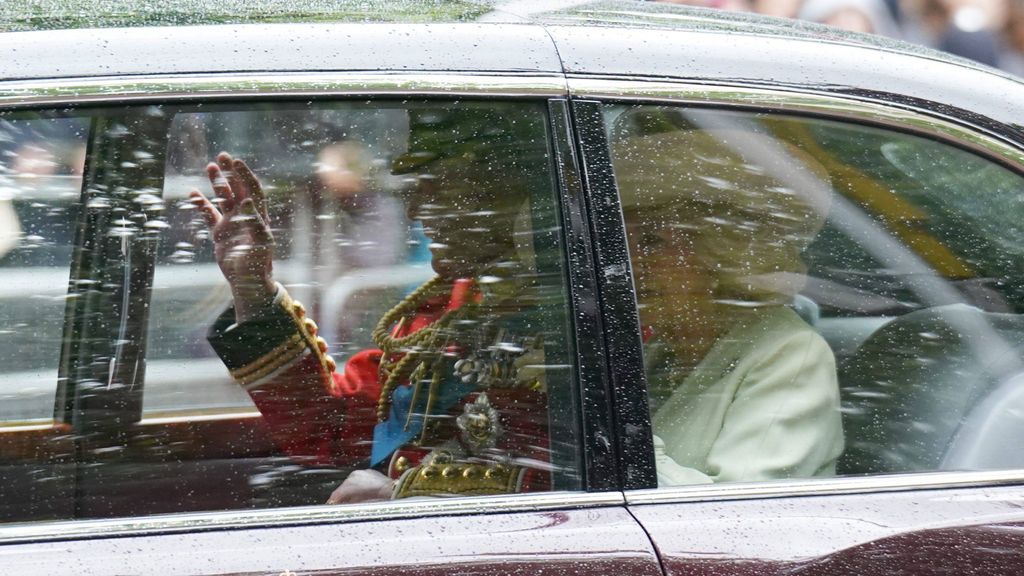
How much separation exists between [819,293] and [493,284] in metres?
0.49

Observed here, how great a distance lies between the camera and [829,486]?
1.42 m

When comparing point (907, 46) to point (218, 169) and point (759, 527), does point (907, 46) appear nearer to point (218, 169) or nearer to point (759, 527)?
point (759, 527)

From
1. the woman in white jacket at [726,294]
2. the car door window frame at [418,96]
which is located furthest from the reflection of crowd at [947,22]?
the car door window frame at [418,96]

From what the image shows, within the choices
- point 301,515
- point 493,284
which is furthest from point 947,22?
point 301,515

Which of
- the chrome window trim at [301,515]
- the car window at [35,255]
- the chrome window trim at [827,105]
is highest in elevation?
the chrome window trim at [827,105]

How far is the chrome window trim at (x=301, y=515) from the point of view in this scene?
127cm

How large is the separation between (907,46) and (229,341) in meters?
1.07

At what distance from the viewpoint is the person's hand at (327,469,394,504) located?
1.35m

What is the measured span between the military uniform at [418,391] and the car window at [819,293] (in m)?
0.19

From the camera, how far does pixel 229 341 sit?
53.8 inches

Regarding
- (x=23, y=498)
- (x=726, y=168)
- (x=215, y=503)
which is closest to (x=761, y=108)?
(x=726, y=168)

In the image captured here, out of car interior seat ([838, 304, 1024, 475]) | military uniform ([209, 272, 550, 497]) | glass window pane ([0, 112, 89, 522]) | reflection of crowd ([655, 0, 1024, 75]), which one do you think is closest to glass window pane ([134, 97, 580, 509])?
military uniform ([209, 272, 550, 497])

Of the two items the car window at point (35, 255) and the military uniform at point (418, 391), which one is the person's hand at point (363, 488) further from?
the car window at point (35, 255)

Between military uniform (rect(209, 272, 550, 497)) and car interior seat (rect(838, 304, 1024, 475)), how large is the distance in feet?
1.54
